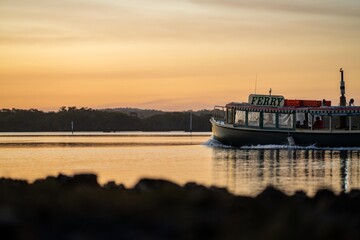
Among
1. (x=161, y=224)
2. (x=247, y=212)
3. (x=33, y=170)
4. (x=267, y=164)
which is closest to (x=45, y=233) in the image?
(x=161, y=224)

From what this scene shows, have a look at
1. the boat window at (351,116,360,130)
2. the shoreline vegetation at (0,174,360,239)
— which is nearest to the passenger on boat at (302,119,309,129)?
the boat window at (351,116,360,130)

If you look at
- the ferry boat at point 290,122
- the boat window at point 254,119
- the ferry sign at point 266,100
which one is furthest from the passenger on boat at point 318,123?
the boat window at point 254,119

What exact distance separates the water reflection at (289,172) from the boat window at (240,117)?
9748mm

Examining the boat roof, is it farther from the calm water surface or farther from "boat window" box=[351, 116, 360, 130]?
the calm water surface

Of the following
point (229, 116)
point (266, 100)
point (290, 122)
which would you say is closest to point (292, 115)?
point (290, 122)

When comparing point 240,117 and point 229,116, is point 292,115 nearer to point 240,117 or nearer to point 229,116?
point 240,117

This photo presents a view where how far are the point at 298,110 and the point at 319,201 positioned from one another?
48.8 metres

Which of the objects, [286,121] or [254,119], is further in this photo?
[254,119]

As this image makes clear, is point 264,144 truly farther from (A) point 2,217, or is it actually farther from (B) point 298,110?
(A) point 2,217

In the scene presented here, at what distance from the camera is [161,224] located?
10.9 metres

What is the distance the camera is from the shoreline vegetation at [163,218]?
33.9ft

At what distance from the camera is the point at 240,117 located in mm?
65000

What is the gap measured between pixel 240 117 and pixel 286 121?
3647 millimetres

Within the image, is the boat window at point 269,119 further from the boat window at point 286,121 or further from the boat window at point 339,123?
the boat window at point 339,123
